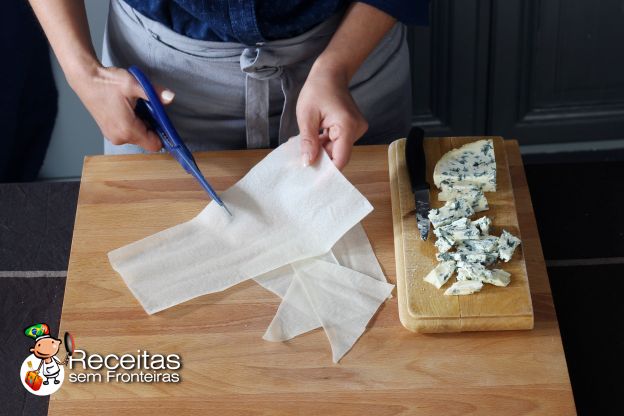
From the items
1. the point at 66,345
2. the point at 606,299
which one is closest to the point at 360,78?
the point at 606,299

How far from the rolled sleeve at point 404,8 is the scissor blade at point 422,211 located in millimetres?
259

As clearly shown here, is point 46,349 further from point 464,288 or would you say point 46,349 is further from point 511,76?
point 511,76

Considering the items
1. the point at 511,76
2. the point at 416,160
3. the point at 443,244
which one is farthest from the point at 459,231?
the point at 511,76

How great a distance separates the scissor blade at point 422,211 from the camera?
1.01 metres

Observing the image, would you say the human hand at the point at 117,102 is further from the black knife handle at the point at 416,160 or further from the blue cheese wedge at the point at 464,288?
the blue cheese wedge at the point at 464,288

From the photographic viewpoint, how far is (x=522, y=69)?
6.47ft

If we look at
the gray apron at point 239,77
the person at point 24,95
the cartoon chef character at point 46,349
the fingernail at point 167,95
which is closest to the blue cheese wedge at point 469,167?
the gray apron at point 239,77

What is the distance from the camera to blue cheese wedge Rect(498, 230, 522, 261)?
0.97m

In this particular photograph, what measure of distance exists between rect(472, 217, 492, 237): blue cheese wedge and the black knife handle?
0.09 metres

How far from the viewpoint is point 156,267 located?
3.36 feet

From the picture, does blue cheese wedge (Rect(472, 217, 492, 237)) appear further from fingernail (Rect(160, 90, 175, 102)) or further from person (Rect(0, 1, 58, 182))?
person (Rect(0, 1, 58, 182))

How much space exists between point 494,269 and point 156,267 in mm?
394

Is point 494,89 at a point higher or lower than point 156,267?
lower

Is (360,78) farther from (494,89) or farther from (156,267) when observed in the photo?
(494,89)
